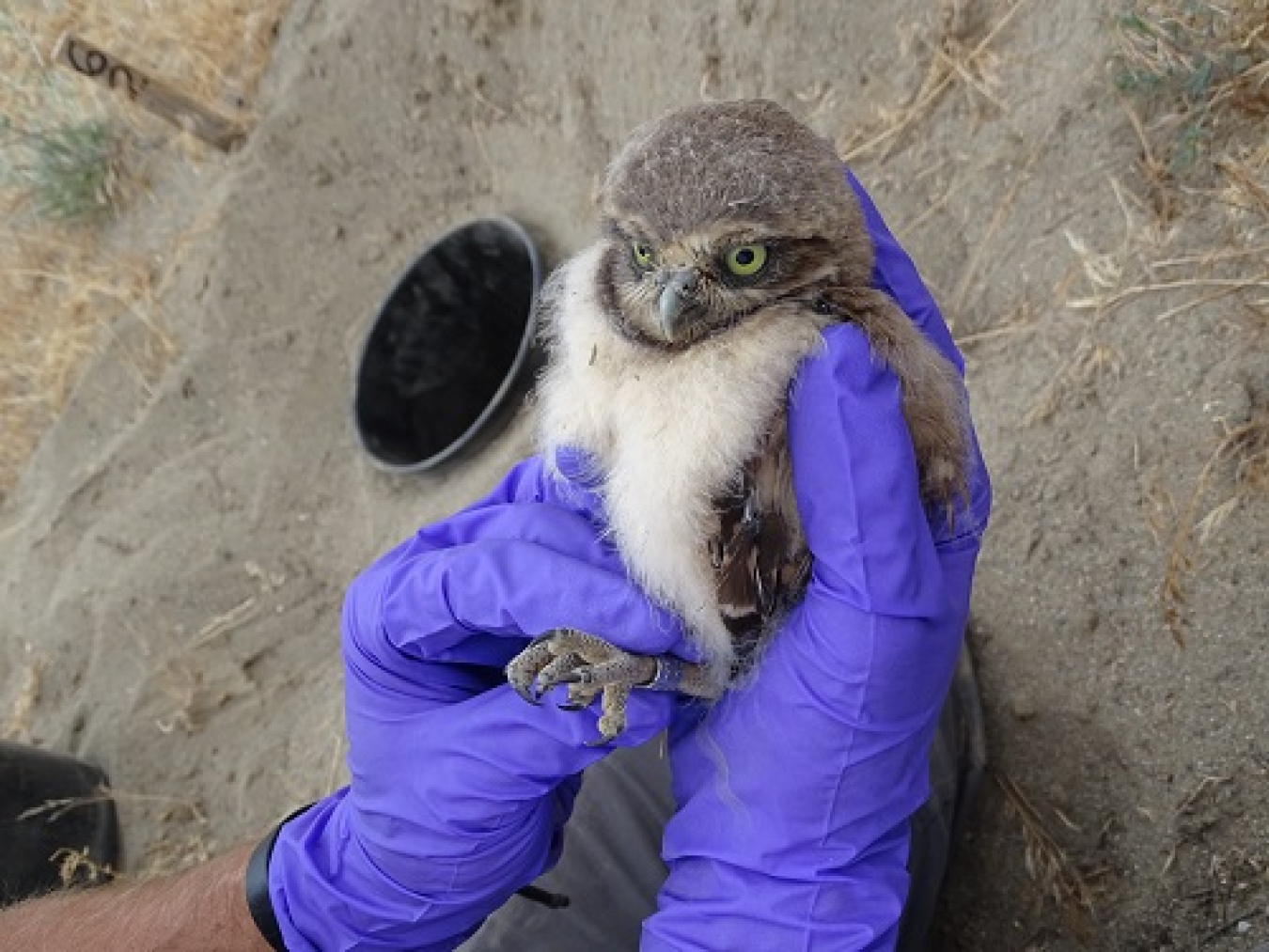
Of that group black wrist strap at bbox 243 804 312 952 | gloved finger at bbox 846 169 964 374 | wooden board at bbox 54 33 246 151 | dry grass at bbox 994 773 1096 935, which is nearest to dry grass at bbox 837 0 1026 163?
gloved finger at bbox 846 169 964 374

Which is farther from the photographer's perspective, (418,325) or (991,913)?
(418,325)

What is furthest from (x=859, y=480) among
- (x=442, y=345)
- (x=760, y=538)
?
(x=442, y=345)

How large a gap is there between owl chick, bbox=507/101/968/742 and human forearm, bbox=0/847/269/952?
0.94 meters

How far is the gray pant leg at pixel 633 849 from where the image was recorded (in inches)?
102

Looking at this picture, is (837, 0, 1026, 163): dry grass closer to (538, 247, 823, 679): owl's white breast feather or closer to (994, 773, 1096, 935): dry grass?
(538, 247, 823, 679): owl's white breast feather

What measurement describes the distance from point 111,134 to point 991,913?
16.7 feet

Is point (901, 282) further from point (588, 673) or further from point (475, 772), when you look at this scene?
point (475, 772)

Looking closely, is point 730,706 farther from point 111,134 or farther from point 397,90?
point 111,134

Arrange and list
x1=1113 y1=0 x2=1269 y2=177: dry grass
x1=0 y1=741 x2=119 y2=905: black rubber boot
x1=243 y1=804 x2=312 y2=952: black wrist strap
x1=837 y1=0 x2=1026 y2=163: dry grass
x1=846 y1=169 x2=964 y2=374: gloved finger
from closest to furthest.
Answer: x1=846 y1=169 x2=964 y2=374: gloved finger → x1=243 y1=804 x2=312 y2=952: black wrist strap → x1=1113 y1=0 x2=1269 y2=177: dry grass → x1=837 y1=0 x2=1026 y2=163: dry grass → x1=0 y1=741 x2=119 y2=905: black rubber boot

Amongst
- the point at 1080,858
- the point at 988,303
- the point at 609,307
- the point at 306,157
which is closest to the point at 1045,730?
the point at 1080,858

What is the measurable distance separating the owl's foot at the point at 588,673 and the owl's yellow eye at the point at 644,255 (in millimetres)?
711

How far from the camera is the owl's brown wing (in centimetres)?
209

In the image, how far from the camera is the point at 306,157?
4848 mm

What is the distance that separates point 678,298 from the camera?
1957 mm
